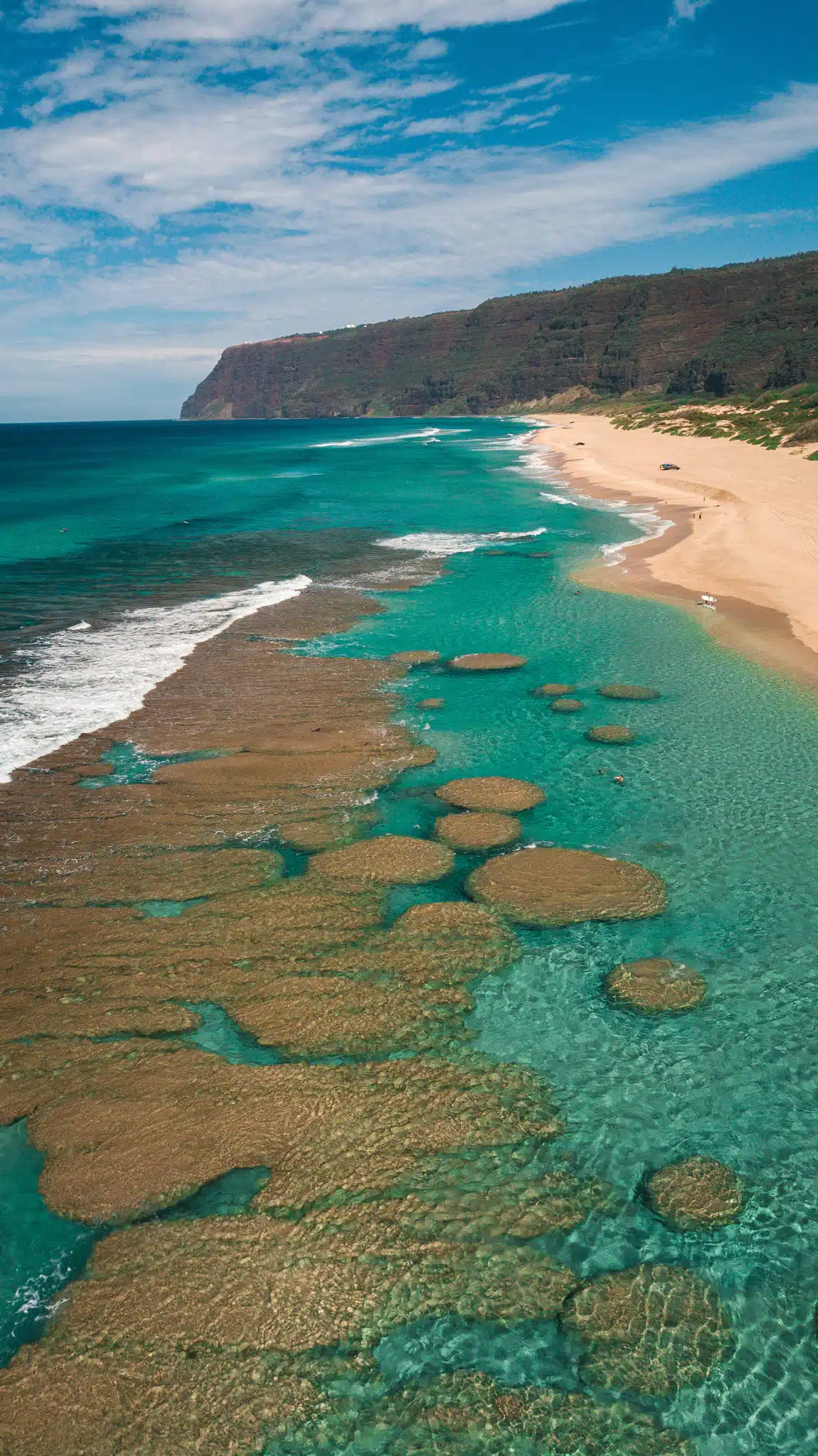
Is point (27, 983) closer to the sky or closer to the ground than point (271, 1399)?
closer to the sky

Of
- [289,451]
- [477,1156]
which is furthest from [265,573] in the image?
[289,451]

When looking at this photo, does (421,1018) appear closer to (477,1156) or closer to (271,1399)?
(477,1156)

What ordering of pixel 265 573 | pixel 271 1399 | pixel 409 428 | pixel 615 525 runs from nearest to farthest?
pixel 271 1399 < pixel 265 573 < pixel 615 525 < pixel 409 428

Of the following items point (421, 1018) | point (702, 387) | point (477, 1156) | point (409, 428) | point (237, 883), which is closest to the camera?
point (477, 1156)

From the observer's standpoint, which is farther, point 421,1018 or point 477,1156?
point 421,1018

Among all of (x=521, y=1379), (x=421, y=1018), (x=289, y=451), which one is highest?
(x=289, y=451)

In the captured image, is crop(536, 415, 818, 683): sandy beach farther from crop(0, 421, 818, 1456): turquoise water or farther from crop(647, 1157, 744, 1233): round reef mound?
crop(647, 1157, 744, 1233): round reef mound
